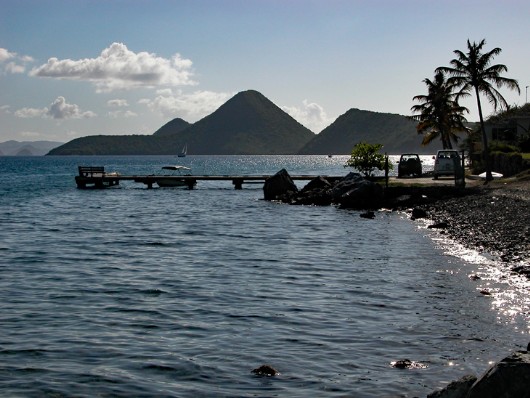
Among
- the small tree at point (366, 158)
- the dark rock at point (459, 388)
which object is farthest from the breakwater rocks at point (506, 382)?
the small tree at point (366, 158)

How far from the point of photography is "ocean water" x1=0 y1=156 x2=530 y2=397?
1318cm

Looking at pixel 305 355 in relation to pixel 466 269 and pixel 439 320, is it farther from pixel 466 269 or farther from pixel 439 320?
pixel 466 269

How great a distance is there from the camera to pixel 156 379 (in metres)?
13.1

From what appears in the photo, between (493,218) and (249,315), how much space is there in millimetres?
23330

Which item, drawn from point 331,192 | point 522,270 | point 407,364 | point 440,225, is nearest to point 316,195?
point 331,192

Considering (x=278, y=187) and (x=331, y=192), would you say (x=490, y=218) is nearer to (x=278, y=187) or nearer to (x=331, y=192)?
(x=331, y=192)

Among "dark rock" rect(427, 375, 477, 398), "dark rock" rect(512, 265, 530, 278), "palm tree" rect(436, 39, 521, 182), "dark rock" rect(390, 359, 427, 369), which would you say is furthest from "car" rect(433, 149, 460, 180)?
"dark rock" rect(427, 375, 477, 398)

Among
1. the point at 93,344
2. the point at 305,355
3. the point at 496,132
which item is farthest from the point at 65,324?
the point at 496,132

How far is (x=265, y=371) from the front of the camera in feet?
44.0

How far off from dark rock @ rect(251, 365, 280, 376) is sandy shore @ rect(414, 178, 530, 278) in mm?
12986

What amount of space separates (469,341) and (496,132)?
235 ft

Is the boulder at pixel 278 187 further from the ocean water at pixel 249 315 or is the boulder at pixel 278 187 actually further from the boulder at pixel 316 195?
the ocean water at pixel 249 315

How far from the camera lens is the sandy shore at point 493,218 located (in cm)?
2875

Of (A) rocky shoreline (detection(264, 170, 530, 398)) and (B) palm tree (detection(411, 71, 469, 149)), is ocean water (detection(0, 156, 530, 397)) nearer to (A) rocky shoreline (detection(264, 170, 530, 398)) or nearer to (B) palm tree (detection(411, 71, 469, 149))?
(A) rocky shoreline (detection(264, 170, 530, 398))
